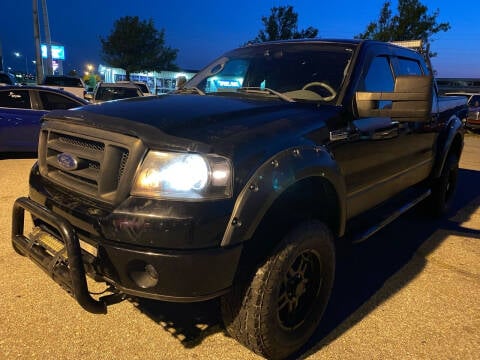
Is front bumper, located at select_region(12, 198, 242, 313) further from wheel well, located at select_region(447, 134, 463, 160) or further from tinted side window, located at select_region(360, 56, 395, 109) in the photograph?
wheel well, located at select_region(447, 134, 463, 160)

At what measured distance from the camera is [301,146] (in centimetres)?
223

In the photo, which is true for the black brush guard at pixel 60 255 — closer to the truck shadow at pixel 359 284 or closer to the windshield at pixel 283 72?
the truck shadow at pixel 359 284

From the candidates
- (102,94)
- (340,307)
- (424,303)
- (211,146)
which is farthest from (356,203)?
(102,94)

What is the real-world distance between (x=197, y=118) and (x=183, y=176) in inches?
16.3

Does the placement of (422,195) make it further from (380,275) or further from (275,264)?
(275,264)

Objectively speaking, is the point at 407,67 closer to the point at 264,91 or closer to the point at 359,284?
the point at 264,91

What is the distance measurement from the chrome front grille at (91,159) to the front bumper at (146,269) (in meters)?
0.24

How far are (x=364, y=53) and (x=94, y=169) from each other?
2157 millimetres

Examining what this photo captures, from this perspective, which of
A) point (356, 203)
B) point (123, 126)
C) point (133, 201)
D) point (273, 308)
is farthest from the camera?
point (356, 203)

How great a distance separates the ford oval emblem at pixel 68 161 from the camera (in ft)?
7.28

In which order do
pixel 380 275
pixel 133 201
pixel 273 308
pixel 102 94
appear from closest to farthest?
pixel 133 201
pixel 273 308
pixel 380 275
pixel 102 94

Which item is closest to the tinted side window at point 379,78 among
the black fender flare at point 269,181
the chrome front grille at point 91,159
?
the black fender flare at point 269,181

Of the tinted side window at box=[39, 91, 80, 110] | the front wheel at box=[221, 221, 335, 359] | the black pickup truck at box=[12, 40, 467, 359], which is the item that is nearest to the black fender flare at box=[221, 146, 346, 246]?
the black pickup truck at box=[12, 40, 467, 359]

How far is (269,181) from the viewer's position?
6.49ft
